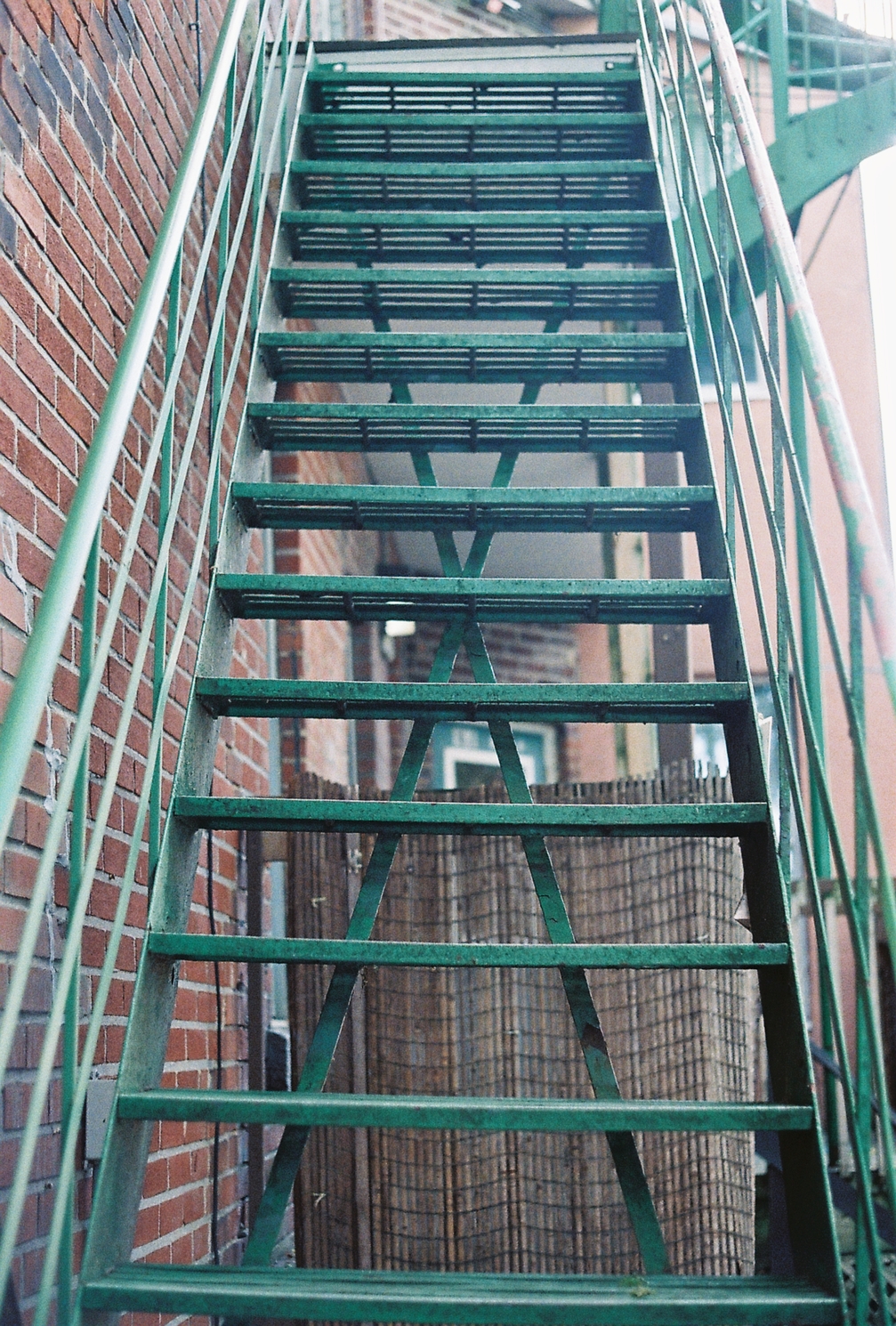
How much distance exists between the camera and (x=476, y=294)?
11.8ft

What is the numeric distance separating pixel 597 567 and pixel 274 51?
437cm

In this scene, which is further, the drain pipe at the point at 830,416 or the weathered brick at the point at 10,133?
the weathered brick at the point at 10,133

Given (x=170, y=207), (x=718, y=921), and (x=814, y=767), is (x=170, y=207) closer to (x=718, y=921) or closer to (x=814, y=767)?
(x=814, y=767)

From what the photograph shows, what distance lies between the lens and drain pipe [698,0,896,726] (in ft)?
5.38

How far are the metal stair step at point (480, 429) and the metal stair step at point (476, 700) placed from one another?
Result: 78cm

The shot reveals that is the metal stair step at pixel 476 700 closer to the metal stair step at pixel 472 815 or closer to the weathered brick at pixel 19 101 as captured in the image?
the metal stair step at pixel 472 815

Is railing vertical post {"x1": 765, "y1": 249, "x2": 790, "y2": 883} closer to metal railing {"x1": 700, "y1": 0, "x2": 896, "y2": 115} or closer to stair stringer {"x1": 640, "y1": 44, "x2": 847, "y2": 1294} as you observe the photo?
stair stringer {"x1": 640, "y1": 44, "x2": 847, "y2": 1294}

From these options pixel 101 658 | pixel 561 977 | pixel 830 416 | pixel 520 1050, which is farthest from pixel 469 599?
pixel 520 1050

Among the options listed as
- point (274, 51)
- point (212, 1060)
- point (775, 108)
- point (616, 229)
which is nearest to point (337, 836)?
point (212, 1060)

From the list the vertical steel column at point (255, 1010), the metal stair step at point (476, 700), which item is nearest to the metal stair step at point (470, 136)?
the vertical steel column at point (255, 1010)

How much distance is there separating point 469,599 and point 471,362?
2.92 ft

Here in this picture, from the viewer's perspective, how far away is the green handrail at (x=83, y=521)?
1.31 meters

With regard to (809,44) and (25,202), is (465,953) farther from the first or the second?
(809,44)

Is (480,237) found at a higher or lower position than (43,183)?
higher
